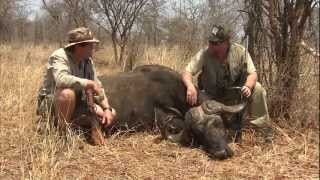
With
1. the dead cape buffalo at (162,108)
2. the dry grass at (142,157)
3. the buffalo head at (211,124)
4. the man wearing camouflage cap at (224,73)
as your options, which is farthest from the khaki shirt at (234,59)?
the dry grass at (142,157)

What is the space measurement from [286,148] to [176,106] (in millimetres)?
1278

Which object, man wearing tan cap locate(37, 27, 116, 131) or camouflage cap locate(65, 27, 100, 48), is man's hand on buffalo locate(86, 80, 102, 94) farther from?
camouflage cap locate(65, 27, 100, 48)

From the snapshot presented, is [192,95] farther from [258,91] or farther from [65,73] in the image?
[65,73]

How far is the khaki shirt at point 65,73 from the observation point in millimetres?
4930

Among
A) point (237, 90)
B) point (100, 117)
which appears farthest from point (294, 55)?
point (100, 117)

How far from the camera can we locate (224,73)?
223 inches

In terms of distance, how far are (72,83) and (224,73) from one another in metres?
1.54

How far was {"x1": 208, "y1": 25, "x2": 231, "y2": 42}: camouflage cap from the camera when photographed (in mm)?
5382

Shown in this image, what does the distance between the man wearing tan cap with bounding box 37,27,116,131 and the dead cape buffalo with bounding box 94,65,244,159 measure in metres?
0.46

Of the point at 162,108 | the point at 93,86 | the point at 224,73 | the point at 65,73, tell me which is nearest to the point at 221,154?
the point at 224,73

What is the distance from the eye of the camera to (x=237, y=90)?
5609mm

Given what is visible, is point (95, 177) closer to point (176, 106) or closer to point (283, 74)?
point (176, 106)

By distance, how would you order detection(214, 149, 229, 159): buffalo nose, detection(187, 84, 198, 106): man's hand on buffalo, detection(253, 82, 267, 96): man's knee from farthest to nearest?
detection(253, 82, 267, 96): man's knee
detection(187, 84, 198, 106): man's hand on buffalo
detection(214, 149, 229, 159): buffalo nose

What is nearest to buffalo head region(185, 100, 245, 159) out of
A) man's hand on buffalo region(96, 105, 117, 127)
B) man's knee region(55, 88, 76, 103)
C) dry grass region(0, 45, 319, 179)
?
dry grass region(0, 45, 319, 179)
